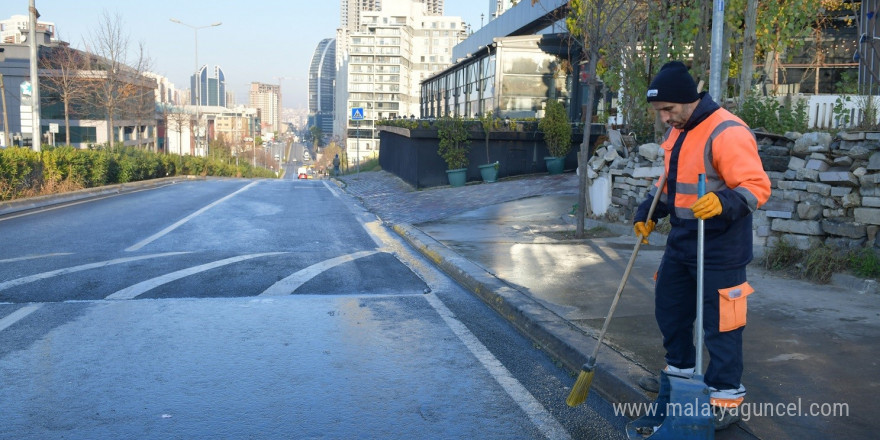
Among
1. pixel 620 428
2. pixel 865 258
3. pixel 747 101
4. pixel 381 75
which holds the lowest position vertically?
pixel 620 428

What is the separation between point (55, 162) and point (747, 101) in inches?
715

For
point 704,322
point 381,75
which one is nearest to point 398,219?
point 704,322

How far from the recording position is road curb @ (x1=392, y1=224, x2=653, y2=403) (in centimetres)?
471

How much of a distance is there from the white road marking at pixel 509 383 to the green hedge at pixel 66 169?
14533 mm

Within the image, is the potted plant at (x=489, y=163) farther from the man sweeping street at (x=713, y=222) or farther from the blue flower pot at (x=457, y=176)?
the man sweeping street at (x=713, y=222)

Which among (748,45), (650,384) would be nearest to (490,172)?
(748,45)

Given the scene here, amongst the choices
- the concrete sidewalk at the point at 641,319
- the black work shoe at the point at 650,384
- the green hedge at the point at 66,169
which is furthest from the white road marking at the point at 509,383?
the green hedge at the point at 66,169

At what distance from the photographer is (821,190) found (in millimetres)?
7895

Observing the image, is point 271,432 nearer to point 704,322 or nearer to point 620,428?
point 620,428

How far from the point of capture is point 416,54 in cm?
16512

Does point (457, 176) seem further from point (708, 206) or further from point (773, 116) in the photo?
point (708, 206)

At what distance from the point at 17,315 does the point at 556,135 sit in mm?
17884

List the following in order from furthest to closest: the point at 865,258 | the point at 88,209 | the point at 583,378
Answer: the point at 88,209 < the point at 865,258 < the point at 583,378

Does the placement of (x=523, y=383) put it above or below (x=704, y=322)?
below
